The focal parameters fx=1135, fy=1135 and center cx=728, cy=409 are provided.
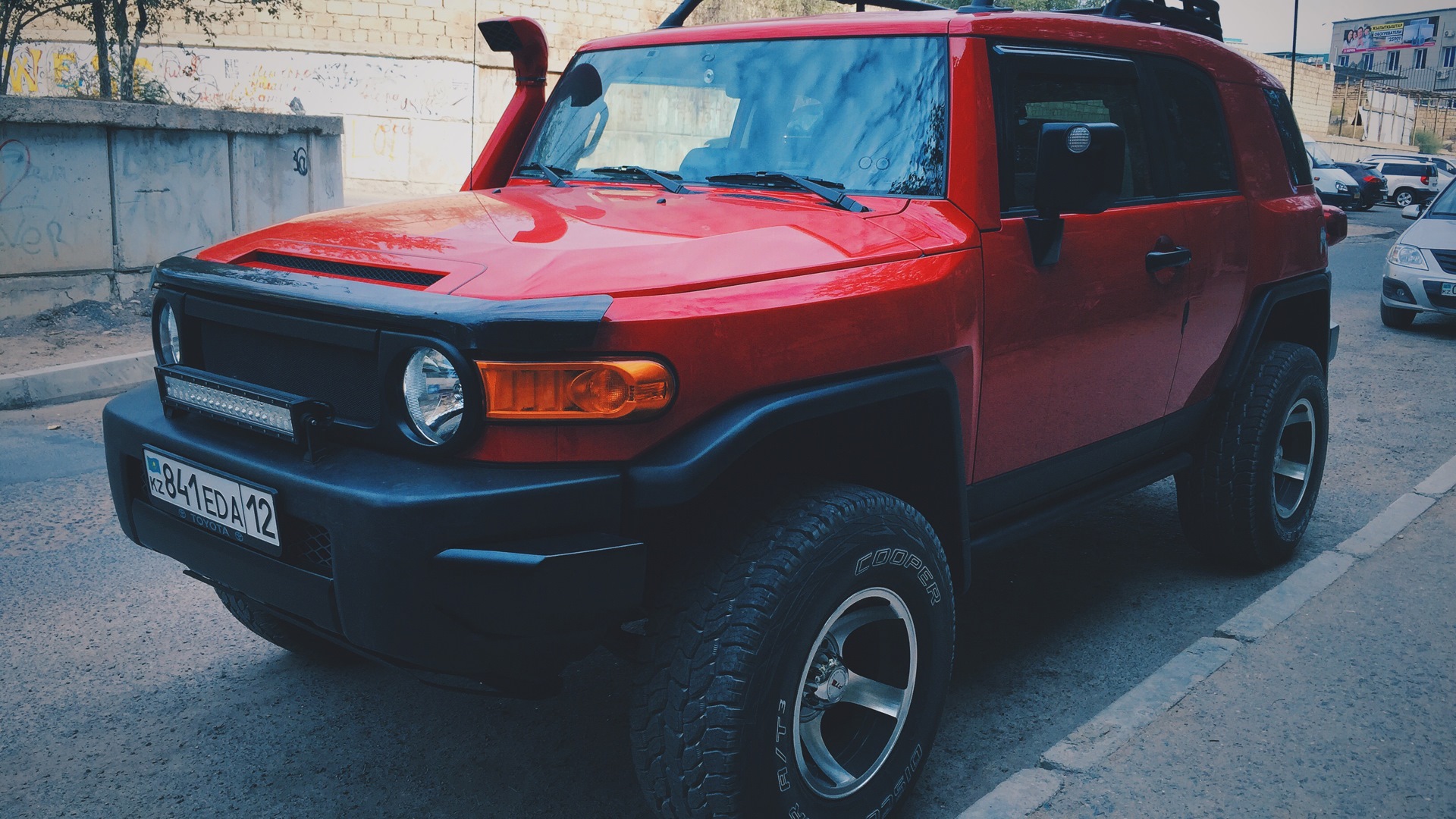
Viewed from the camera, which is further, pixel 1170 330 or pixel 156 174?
pixel 156 174

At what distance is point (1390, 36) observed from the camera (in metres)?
87.6

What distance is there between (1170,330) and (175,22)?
80.4ft

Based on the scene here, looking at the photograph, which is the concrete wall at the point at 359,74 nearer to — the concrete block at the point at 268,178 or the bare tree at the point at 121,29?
the bare tree at the point at 121,29

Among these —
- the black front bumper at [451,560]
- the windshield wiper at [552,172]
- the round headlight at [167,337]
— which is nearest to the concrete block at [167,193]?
the windshield wiper at [552,172]

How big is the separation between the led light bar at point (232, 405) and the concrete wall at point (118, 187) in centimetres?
698

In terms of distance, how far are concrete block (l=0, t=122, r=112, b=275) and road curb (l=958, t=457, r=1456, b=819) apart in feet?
27.2

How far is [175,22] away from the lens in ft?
76.0

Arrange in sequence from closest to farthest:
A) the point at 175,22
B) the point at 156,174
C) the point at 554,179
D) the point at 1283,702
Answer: the point at 1283,702
the point at 554,179
the point at 156,174
the point at 175,22

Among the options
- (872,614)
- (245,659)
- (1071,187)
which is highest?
(1071,187)

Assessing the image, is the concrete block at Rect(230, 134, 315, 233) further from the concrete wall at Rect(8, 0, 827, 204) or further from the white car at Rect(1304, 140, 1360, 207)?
the white car at Rect(1304, 140, 1360, 207)

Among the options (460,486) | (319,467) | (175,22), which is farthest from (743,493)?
(175,22)

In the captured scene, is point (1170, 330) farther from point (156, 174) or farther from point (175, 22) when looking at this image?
point (175, 22)

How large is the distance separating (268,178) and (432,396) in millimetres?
9174

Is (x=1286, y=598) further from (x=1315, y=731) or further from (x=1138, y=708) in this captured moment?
(x=1138, y=708)
